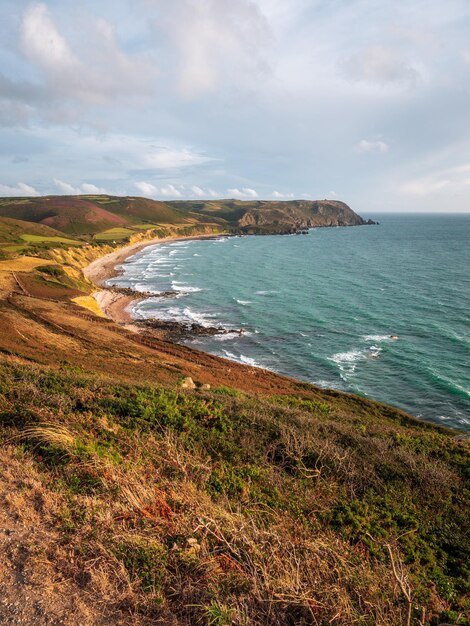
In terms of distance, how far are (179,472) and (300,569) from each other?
3.85 meters

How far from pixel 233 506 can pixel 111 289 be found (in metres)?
66.9

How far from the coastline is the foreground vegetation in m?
37.4

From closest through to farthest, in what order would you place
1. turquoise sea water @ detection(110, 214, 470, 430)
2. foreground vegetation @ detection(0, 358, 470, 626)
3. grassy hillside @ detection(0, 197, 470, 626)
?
grassy hillside @ detection(0, 197, 470, 626), foreground vegetation @ detection(0, 358, 470, 626), turquoise sea water @ detection(110, 214, 470, 430)

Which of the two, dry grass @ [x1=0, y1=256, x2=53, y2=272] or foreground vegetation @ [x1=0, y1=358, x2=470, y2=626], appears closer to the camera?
foreground vegetation @ [x1=0, y1=358, x2=470, y2=626]

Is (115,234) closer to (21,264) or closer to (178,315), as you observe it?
(21,264)

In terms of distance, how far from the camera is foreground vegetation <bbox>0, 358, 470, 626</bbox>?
5328mm

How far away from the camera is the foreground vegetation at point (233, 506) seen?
210 inches

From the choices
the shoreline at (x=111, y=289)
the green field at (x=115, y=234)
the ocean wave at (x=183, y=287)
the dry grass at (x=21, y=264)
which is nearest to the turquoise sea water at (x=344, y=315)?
the ocean wave at (x=183, y=287)

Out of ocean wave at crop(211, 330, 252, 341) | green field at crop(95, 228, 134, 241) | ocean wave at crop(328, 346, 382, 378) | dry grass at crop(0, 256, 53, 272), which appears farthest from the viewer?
green field at crop(95, 228, 134, 241)

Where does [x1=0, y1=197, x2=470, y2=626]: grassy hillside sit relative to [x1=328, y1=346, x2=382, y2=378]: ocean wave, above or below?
above

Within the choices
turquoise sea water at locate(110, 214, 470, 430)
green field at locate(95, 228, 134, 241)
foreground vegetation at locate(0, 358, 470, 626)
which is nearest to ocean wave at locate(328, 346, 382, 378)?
turquoise sea water at locate(110, 214, 470, 430)

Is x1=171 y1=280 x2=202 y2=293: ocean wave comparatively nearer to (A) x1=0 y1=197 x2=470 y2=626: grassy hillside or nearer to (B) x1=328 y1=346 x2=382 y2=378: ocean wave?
(B) x1=328 y1=346 x2=382 y2=378: ocean wave

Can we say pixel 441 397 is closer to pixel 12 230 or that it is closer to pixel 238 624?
pixel 238 624

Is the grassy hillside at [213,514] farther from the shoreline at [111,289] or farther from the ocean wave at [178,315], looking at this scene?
the ocean wave at [178,315]
